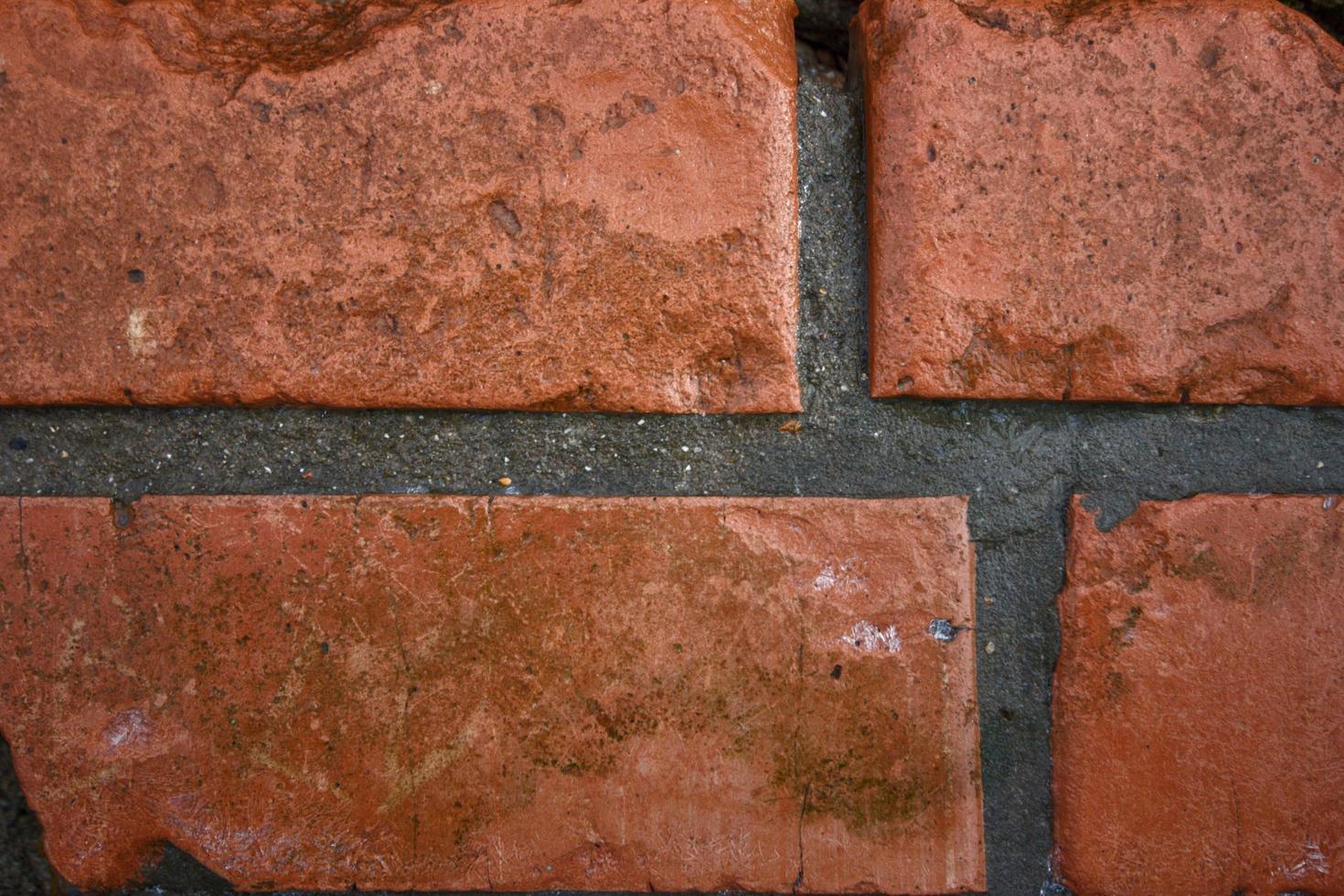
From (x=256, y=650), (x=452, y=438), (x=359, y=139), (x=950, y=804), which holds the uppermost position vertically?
(x=359, y=139)

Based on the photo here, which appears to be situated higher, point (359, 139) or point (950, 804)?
point (359, 139)

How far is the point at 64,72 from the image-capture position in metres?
0.66

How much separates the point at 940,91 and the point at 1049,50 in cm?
9

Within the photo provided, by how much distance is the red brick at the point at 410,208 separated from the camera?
0.65 metres

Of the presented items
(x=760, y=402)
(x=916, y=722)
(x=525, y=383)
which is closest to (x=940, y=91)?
(x=760, y=402)

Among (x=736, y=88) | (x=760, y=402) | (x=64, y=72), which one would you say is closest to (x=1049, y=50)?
(x=736, y=88)

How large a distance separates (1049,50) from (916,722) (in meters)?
0.55

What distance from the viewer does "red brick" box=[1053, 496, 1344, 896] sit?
671 millimetres

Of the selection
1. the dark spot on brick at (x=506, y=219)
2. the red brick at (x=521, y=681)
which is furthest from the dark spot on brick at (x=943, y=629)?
the dark spot on brick at (x=506, y=219)

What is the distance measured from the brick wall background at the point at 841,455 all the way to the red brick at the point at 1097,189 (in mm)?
37

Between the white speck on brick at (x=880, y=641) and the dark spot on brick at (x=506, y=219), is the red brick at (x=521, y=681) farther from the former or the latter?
the dark spot on brick at (x=506, y=219)

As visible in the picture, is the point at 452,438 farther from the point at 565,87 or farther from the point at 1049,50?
the point at 1049,50

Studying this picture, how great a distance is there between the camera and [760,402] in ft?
2.18

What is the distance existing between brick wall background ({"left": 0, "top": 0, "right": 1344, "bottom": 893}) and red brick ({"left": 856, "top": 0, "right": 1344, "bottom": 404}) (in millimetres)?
37
